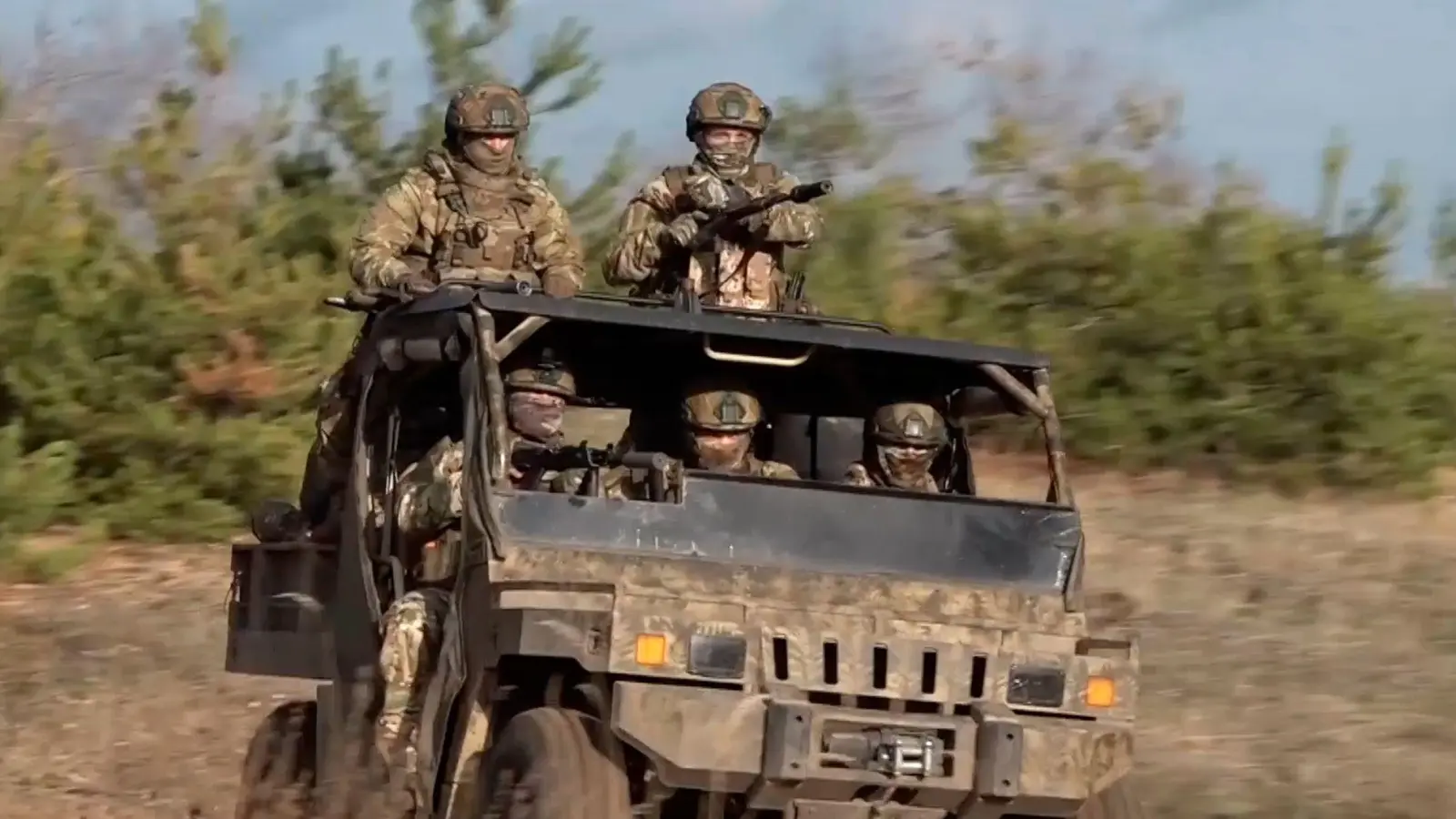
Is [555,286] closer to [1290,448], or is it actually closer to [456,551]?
[456,551]

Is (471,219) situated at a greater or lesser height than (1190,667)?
greater

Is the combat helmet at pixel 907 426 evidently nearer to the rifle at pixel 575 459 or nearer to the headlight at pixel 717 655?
the rifle at pixel 575 459

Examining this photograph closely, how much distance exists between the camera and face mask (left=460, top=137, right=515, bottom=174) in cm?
870

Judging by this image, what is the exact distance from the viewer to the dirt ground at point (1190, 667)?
9.42m

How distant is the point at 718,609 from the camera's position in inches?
A: 256

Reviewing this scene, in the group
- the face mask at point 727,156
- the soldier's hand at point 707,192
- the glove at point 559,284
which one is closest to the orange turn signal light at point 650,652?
the glove at point 559,284

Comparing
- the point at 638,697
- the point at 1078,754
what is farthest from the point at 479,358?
the point at 1078,754

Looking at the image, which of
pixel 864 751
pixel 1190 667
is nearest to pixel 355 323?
pixel 1190 667

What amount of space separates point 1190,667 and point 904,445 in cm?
383

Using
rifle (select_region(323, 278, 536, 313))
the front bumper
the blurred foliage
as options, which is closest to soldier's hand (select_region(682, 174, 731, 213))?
rifle (select_region(323, 278, 536, 313))

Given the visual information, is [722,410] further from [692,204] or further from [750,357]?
[692,204]

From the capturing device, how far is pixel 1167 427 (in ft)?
51.0

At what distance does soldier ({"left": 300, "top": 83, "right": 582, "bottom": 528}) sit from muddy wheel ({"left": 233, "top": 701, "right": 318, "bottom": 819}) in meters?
0.70

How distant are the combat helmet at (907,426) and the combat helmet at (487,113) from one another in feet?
5.69
